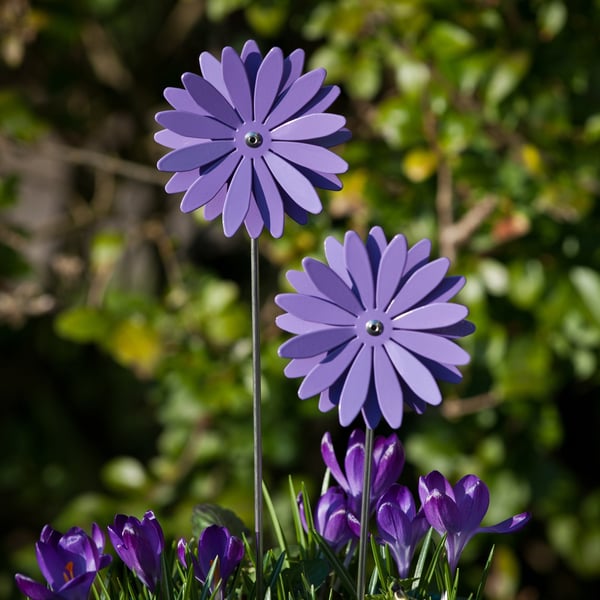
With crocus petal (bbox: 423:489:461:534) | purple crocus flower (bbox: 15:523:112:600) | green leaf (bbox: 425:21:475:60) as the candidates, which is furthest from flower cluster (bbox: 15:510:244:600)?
green leaf (bbox: 425:21:475:60)

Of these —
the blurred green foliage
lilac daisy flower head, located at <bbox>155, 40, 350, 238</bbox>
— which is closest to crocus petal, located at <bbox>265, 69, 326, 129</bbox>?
lilac daisy flower head, located at <bbox>155, 40, 350, 238</bbox>

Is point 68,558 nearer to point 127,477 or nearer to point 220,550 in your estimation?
point 220,550

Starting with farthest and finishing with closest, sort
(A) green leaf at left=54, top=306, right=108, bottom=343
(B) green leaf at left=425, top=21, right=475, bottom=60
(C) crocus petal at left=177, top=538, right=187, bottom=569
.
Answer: (A) green leaf at left=54, top=306, right=108, bottom=343 → (B) green leaf at left=425, top=21, right=475, bottom=60 → (C) crocus petal at left=177, top=538, right=187, bottom=569

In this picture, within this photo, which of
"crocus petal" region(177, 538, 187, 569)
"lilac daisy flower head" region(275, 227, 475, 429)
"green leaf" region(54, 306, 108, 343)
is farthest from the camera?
"green leaf" region(54, 306, 108, 343)

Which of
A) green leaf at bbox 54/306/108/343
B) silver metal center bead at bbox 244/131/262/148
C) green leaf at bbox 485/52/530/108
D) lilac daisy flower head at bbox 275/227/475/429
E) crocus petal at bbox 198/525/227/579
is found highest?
green leaf at bbox 485/52/530/108

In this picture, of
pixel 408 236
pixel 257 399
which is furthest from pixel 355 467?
pixel 408 236

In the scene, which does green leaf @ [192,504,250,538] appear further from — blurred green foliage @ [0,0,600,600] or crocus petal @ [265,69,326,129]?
blurred green foliage @ [0,0,600,600]

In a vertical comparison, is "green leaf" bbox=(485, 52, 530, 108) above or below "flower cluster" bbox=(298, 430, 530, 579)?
above

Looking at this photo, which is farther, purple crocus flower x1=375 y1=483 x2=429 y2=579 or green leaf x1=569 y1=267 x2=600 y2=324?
green leaf x1=569 y1=267 x2=600 y2=324
